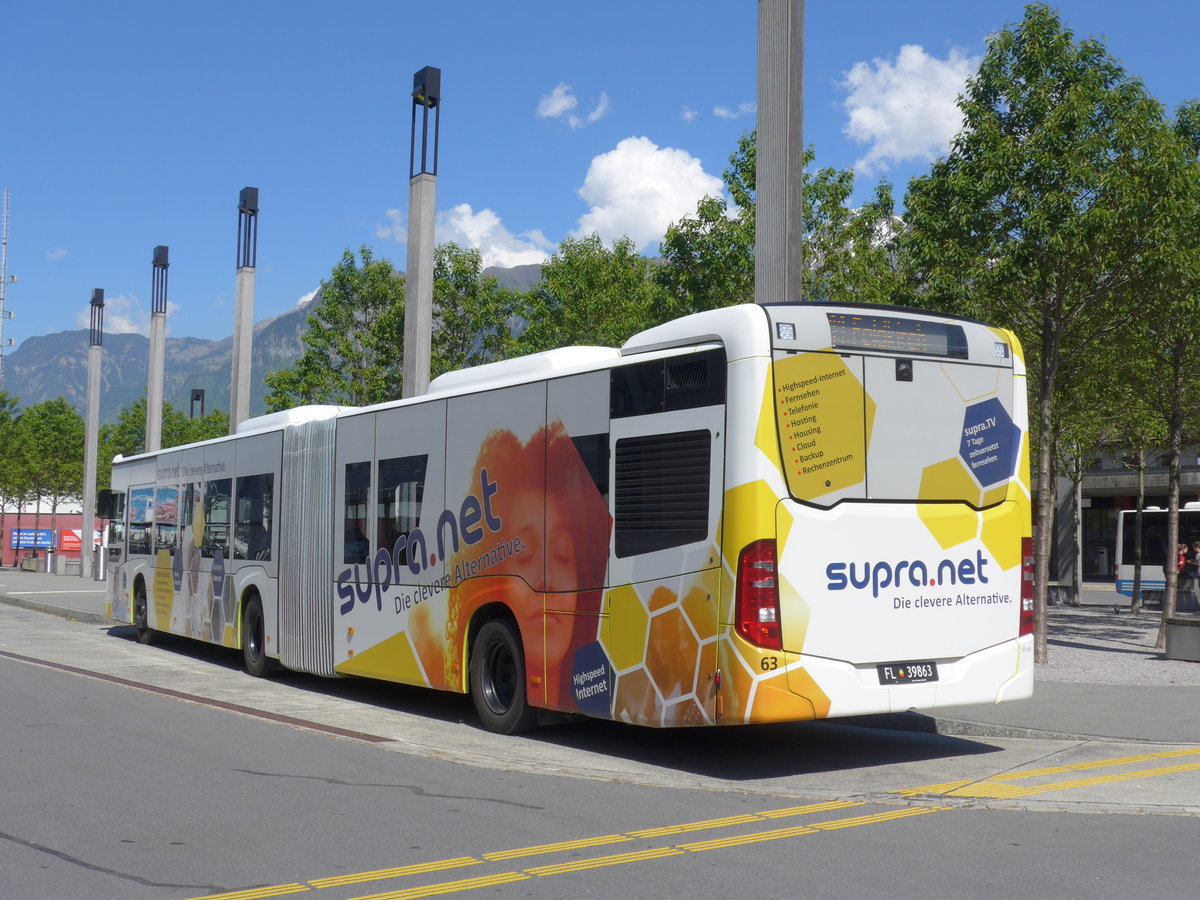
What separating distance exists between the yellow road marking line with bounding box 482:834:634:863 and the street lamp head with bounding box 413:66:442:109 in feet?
54.8

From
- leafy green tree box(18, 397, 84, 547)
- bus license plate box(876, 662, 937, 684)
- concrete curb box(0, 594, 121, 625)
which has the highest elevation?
leafy green tree box(18, 397, 84, 547)

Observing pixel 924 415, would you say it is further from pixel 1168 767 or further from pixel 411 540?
pixel 411 540

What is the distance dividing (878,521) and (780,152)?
5656 mm

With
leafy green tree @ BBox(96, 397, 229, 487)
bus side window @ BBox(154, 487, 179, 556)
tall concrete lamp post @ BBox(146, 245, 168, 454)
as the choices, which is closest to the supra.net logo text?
bus side window @ BBox(154, 487, 179, 556)

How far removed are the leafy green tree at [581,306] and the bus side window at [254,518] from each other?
19558 mm

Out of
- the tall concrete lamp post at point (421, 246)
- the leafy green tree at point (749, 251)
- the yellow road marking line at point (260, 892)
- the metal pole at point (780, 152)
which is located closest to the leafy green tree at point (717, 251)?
the leafy green tree at point (749, 251)

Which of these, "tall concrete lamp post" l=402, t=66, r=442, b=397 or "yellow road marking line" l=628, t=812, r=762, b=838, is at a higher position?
"tall concrete lamp post" l=402, t=66, r=442, b=397

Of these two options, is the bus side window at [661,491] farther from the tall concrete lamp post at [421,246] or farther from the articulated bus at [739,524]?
the tall concrete lamp post at [421,246]

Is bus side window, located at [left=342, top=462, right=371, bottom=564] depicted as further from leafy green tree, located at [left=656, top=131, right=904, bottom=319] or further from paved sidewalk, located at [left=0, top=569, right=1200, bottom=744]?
leafy green tree, located at [left=656, top=131, right=904, bottom=319]

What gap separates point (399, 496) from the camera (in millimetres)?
12812

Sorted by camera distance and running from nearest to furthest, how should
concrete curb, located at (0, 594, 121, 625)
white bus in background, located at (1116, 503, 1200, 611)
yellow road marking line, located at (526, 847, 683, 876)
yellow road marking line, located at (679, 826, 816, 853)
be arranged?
yellow road marking line, located at (526, 847, 683, 876), yellow road marking line, located at (679, 826, 816, 853), concrete curb, located at (0, 594, 121, 625), white bus in background, located at (1116, 503, 1200, 611)

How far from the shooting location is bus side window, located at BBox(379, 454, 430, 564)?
12.5 m

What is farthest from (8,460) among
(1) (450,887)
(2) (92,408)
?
(1) (450,887)

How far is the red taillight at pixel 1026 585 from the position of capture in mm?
9797
